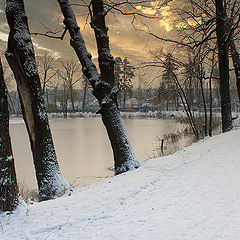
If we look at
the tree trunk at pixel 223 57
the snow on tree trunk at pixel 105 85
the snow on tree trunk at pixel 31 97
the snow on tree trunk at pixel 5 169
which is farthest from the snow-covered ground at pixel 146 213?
the tree trunk at pixel 223 57

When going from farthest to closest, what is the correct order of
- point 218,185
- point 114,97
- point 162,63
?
point 162,63
point 114,97
point 218,185

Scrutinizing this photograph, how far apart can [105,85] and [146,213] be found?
A: 389cm

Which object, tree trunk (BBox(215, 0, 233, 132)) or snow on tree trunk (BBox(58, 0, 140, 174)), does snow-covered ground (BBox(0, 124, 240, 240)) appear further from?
tree trunk (BBox(215, 0, 233, 132))

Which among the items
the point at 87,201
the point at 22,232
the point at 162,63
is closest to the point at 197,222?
the point at 87,201

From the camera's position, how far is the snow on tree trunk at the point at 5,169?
269 centimetres

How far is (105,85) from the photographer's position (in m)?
5.66

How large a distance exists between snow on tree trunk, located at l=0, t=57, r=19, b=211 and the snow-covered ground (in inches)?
5.8

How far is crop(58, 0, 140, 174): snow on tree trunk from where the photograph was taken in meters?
5.62

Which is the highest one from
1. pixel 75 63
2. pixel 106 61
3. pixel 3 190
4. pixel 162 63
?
pixel 75 63

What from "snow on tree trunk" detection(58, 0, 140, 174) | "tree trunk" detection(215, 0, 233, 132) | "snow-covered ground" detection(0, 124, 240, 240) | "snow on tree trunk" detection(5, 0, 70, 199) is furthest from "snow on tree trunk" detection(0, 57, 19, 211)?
"tree trunk" detection(215, 0, 233, 132)

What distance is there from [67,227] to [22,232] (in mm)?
447

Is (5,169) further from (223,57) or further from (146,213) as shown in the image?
(223,57)

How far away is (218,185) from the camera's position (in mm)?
2930

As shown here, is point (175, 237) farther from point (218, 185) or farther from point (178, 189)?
point (218, 185)
